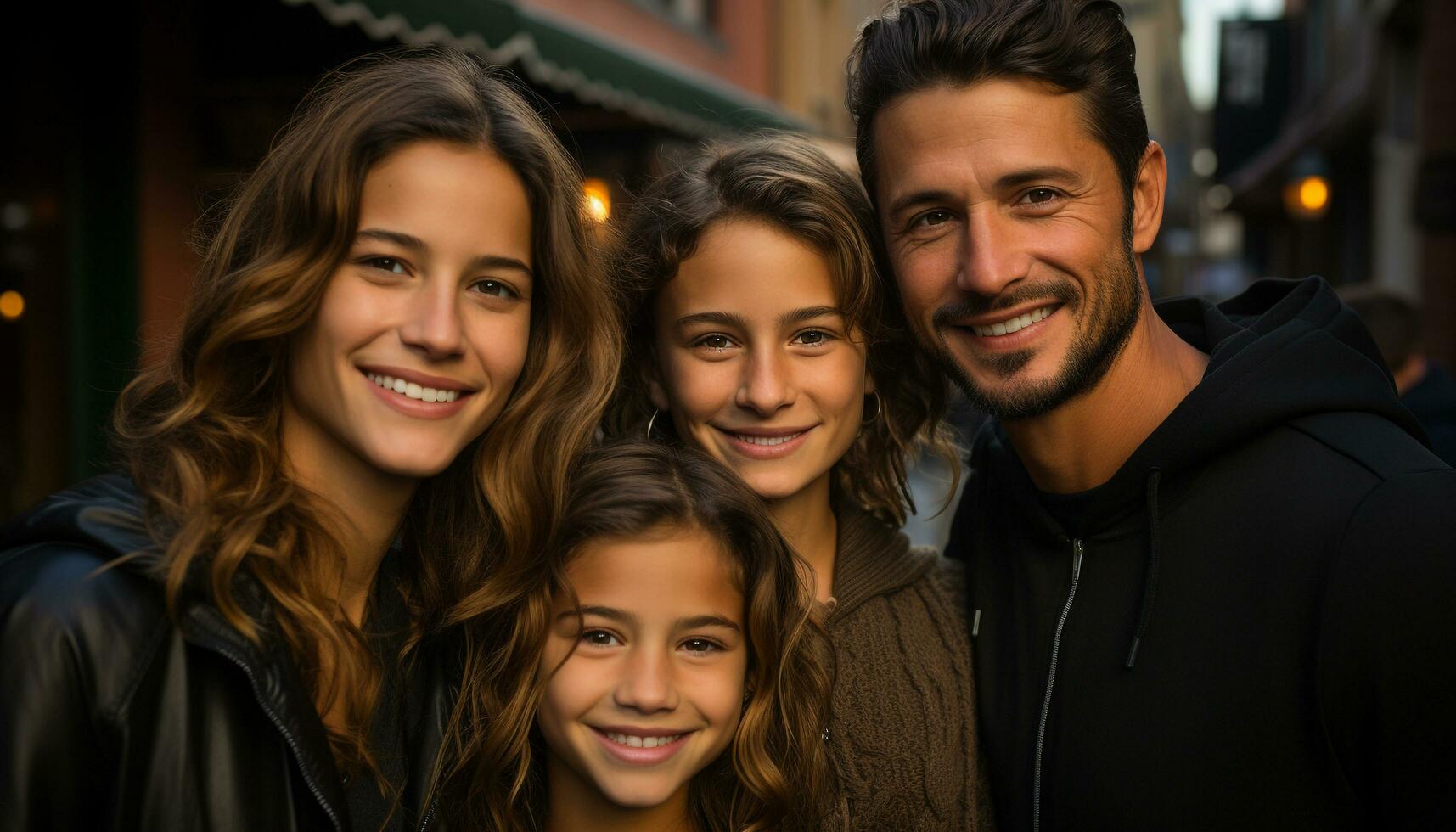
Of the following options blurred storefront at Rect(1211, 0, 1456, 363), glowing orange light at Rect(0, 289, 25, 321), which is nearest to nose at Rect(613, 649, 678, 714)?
glowing orange light at Rect(0, 289, 25, 321)

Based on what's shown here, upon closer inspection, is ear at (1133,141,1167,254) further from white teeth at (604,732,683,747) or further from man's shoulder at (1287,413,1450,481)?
white teeth at (604,732,683,747)

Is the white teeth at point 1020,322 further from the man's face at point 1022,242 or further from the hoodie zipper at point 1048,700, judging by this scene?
the hoodie zipper at point 1048,700

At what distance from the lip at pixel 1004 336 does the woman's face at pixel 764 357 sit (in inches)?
13.1

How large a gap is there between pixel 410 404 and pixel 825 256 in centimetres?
108

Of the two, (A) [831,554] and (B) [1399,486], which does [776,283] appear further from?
(B) [1399,486]

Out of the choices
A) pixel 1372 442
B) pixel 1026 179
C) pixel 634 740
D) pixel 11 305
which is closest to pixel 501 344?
pixel 634 740

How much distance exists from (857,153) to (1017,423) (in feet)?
2.64

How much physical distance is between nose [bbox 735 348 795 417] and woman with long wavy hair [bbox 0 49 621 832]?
302 millimetres

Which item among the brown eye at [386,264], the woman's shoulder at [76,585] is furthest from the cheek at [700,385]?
the woman's shoulder at [76,585]

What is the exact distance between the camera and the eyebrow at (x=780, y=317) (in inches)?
113

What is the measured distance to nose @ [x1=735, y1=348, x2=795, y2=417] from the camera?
9.14 feet

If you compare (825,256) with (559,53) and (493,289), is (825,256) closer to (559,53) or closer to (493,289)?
(493,289)

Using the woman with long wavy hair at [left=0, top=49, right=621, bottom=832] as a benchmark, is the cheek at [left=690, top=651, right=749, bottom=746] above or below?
below

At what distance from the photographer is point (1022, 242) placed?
2611 millimetres
